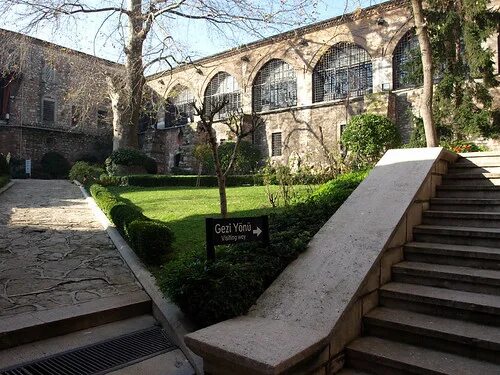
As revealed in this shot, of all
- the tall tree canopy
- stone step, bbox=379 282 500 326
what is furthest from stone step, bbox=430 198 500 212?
the tall tree canopy

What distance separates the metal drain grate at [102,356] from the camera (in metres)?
2.75

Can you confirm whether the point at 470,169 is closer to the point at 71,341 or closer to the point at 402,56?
the point at 71,341

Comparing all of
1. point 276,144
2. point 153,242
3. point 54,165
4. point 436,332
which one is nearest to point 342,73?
point 276,144

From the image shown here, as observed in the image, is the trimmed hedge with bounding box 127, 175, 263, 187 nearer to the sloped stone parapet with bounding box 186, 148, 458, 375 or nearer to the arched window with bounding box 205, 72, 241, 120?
the arched window with bounding box 205, 72, 241, 120

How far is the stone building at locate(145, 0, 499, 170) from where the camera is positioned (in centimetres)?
1852

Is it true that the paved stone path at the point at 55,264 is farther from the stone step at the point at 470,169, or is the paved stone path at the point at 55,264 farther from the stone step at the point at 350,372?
the stone step at the point at 470,169

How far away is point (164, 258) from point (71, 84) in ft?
98.1

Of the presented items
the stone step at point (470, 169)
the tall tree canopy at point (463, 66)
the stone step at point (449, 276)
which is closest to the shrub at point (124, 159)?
the tall tree canopy at point (463, 66)

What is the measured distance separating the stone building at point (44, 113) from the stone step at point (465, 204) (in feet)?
81.7

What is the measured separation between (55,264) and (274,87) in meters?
21.0

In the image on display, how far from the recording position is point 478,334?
2.68 metres

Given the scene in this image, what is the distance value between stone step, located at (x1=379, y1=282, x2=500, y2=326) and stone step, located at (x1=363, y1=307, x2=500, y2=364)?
2.2 inches

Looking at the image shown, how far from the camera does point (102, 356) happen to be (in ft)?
9.75

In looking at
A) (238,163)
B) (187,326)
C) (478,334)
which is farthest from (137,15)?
(478,334)
